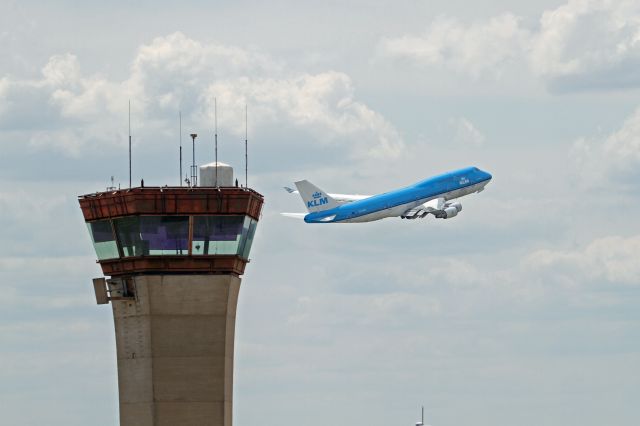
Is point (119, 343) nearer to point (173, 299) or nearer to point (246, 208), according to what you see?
point (173, 299)

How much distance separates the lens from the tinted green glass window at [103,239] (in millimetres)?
136625

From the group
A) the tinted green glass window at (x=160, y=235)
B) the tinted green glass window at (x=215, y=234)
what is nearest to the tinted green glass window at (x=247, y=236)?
the tinted green glass window at (x=215, y=234)

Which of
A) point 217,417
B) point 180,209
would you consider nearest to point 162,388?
point 217,417

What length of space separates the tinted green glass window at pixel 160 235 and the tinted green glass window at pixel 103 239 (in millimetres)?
2211

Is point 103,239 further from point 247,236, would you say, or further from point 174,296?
point 247,236

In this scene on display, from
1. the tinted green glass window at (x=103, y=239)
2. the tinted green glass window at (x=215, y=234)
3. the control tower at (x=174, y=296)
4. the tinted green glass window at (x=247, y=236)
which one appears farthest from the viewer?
the tinted green glass window at (x=247, y=236)

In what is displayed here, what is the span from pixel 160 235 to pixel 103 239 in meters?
5.56

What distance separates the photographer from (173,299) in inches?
5305

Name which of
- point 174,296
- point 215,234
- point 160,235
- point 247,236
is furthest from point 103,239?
point 247,236

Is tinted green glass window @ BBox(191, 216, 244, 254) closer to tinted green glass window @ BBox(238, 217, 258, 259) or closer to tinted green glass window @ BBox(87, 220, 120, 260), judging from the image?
tinted green glass window @ BBox(238, 217, 258, 259)

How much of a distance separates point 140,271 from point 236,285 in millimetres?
8445

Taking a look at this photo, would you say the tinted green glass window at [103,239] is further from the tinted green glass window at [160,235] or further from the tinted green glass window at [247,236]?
the tinted green glass window at [247,236]

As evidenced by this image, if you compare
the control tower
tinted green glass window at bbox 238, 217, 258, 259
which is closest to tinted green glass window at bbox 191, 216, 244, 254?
the control tower

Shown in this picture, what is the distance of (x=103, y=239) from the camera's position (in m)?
138
